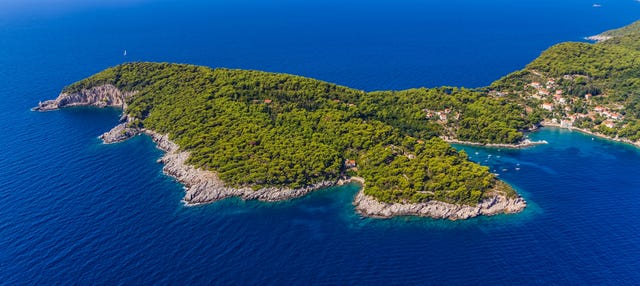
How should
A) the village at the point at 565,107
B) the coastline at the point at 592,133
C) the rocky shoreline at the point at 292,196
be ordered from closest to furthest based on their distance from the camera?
the rocky shoreline at the point at 292,196
the coastline at the point at 592,133
the village at the point at 565,107

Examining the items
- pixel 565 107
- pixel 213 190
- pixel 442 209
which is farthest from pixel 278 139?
pixel 565 107

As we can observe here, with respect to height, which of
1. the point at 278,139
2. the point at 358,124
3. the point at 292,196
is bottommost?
the point at 292,196

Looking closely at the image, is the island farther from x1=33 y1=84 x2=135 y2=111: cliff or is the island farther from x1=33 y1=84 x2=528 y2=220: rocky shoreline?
x1=33 y1=84 x2=135 y2=111: cliff

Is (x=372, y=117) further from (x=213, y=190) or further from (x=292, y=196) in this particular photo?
(x=213, y=190)

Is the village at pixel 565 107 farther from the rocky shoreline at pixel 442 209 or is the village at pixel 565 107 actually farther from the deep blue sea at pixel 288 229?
the rocky shoreline at pixel 442 209

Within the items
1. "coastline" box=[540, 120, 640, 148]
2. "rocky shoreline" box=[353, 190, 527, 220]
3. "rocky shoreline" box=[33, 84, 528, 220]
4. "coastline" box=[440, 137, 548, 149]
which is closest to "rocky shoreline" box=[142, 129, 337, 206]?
"rocky shoreline" box=[33, 84, 528, 220]

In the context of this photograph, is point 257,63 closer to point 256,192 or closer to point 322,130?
point 322,130

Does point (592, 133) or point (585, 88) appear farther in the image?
point (585, 88)

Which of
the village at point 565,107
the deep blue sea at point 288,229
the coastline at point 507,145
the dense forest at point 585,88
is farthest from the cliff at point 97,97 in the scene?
the village at point 565,107
